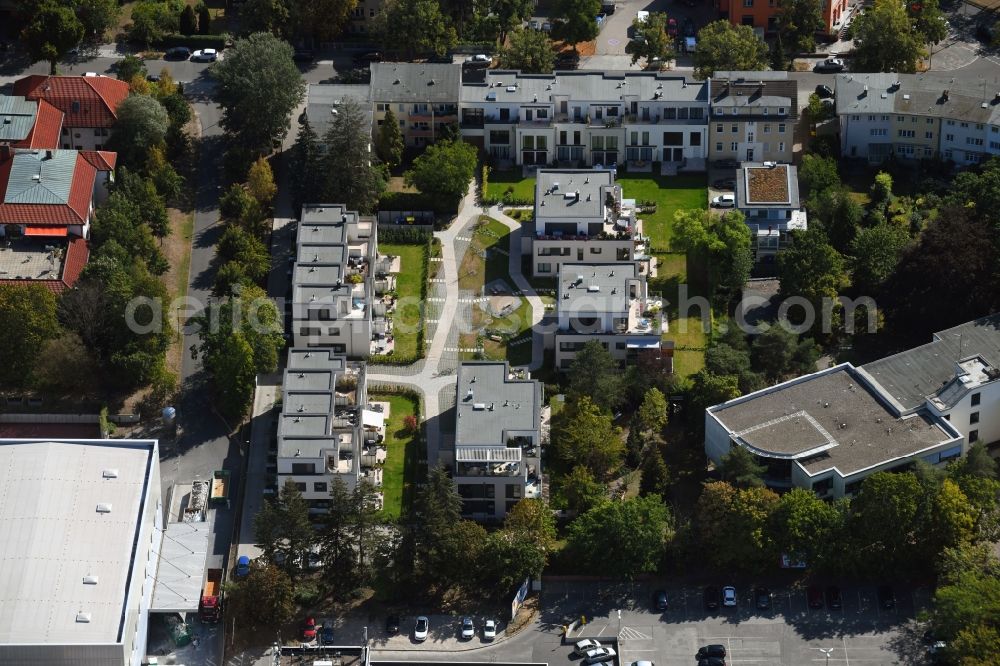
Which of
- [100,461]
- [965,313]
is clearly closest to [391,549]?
[100,461]

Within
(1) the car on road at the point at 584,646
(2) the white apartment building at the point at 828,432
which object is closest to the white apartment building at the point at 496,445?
(1) the car on road at the point at 584,646

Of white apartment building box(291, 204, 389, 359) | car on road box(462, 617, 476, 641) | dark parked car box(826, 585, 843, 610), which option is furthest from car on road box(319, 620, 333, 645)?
dark parked car box(826, 585, 843, 610)

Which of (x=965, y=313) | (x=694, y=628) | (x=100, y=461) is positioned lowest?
(x=694, y=628)

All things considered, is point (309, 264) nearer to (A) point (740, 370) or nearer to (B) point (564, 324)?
(B) point (564, 324)

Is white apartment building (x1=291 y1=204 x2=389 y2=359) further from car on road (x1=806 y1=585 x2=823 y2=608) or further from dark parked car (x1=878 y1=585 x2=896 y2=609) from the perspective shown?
dark parked car (x1=878 y1=585 x2=896 y2=609)

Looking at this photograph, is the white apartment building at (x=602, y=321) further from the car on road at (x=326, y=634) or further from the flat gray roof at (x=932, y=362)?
the car on road at (x=326, y=634)

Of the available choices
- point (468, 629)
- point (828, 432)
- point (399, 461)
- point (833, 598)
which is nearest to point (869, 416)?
point (828, 432)
